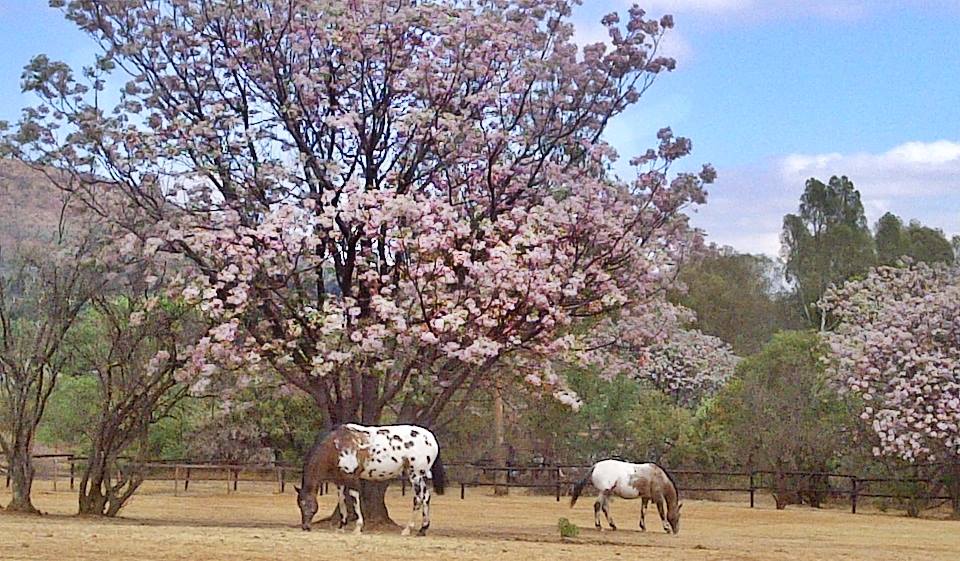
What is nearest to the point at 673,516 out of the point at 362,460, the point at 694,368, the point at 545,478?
the point at 362,460

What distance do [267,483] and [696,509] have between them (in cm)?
1365

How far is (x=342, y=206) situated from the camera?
18.1 meters

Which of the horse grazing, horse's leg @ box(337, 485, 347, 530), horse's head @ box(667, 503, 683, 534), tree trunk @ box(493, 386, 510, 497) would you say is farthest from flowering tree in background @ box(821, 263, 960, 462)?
horse's leg @ box(337, 485, 347, 530)

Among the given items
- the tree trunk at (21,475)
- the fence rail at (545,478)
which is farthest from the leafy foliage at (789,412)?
the tree trunk at (21,475)

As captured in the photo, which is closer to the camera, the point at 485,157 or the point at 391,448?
the point at 391,448

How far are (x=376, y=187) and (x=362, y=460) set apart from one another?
4.38 meters

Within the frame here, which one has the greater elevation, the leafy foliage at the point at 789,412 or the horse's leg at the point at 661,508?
the leafy foliage at the point at 789,412

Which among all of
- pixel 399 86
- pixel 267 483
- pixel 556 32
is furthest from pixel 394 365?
pixel 267 483

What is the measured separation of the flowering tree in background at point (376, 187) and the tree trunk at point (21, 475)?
3810 mm

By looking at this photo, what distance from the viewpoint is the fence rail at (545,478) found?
33250 mm

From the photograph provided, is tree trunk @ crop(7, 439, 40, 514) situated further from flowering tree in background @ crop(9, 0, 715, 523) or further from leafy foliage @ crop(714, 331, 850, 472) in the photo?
leafy foliage @ crop(714, 331, 850, 472)

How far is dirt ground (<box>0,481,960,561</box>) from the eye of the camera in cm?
1330

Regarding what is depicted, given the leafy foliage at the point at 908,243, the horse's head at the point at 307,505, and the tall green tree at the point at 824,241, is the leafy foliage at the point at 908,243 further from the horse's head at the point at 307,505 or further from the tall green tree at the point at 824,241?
the horse's head at the point at 307,505

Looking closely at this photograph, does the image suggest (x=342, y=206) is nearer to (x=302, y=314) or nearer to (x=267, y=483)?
(x=302, y=314)
